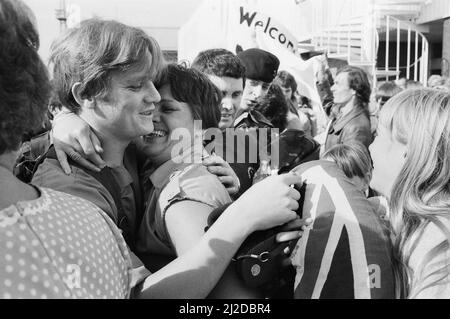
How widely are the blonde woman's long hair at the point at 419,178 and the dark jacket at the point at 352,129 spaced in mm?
2906

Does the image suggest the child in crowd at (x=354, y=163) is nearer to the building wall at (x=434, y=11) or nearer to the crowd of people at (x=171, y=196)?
the crowd of people at (x=171, y=196)

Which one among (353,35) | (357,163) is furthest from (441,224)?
(353,35)

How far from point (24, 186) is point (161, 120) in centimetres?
82

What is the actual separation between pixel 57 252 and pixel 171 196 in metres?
0.54

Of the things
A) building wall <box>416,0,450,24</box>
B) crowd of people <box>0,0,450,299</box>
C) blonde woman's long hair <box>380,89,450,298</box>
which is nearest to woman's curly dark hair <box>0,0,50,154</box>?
crowd of people <box>0,0,450,299</box>

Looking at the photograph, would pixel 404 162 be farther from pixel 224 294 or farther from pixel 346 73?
pixel 346 73

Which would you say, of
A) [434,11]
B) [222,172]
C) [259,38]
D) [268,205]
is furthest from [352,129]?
[434,11]

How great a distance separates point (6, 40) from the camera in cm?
94

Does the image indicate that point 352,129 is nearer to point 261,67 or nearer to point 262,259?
point 261,67

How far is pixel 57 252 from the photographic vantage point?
982mm

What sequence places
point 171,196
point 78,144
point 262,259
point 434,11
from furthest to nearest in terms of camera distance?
point 434,11
point 78,144
point 171,196
point 262,259

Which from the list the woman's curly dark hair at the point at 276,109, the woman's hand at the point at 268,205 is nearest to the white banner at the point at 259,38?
the woman's curly dark hair at the point at 276,109

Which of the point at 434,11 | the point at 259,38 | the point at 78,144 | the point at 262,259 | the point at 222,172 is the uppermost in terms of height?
the point at 434,11

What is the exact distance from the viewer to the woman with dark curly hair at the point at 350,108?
466cm
